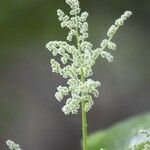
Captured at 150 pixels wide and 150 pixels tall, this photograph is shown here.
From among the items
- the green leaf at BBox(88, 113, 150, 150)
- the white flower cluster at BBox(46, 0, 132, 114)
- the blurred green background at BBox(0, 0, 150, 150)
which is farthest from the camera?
the blurred green background at BBox(0, 0, 150, 150)

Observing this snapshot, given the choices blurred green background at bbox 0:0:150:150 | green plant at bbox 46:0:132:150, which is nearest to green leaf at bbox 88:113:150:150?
green plant at bbox 46:0:132:150

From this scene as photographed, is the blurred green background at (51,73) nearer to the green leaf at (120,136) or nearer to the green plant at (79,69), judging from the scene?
the green leaf at (120,136)

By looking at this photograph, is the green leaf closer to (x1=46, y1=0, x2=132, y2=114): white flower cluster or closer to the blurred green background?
(x1=46, y1=0, x2=132, y2=114): white flower cluster

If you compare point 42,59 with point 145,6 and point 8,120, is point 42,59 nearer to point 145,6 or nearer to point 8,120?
point 8,120

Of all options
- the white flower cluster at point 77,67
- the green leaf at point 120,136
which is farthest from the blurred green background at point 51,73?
the white flower cluster at point 77,67

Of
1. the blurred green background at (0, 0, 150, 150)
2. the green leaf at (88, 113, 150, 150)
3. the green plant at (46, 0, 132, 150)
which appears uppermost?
the blurred green background at (0, 0, 150, 150)
